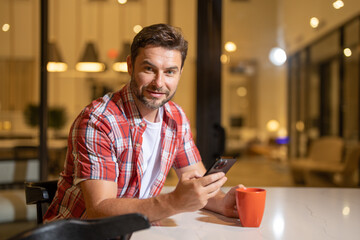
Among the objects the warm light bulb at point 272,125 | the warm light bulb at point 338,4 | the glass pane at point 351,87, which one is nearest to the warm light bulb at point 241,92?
the warm light bulb at point 272,125

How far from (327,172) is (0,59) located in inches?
161

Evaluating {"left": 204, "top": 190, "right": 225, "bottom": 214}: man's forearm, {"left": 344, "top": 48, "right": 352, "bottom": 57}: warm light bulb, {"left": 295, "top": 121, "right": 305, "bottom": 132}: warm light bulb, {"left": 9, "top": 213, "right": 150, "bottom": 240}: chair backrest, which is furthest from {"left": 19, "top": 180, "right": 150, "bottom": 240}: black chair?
{"left": 344, "top": 48, "right": 352, "bottom": 57}: warm light bulb

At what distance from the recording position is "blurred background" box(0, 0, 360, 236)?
2.99m

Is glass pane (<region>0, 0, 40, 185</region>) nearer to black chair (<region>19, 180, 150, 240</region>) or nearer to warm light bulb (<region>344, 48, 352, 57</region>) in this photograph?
black chair (<region>19, 180, 150, 240</region>)

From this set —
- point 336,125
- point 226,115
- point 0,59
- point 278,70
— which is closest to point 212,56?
point 226,115

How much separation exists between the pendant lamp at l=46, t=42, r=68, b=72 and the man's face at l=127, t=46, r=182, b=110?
2.27 m

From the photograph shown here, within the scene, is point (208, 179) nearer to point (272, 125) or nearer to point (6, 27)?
point (6, 27)

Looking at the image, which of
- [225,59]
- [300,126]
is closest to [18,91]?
[225,59]

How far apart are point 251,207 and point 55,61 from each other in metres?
3.00

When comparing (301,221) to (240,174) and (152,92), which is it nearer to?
(152,92)

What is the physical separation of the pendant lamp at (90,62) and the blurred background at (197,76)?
0.01m

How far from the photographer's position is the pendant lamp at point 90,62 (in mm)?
3852

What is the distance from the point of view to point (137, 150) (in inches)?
48.3

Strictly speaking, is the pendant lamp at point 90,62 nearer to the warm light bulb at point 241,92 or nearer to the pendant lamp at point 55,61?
the pendant lamp at point 55,61
